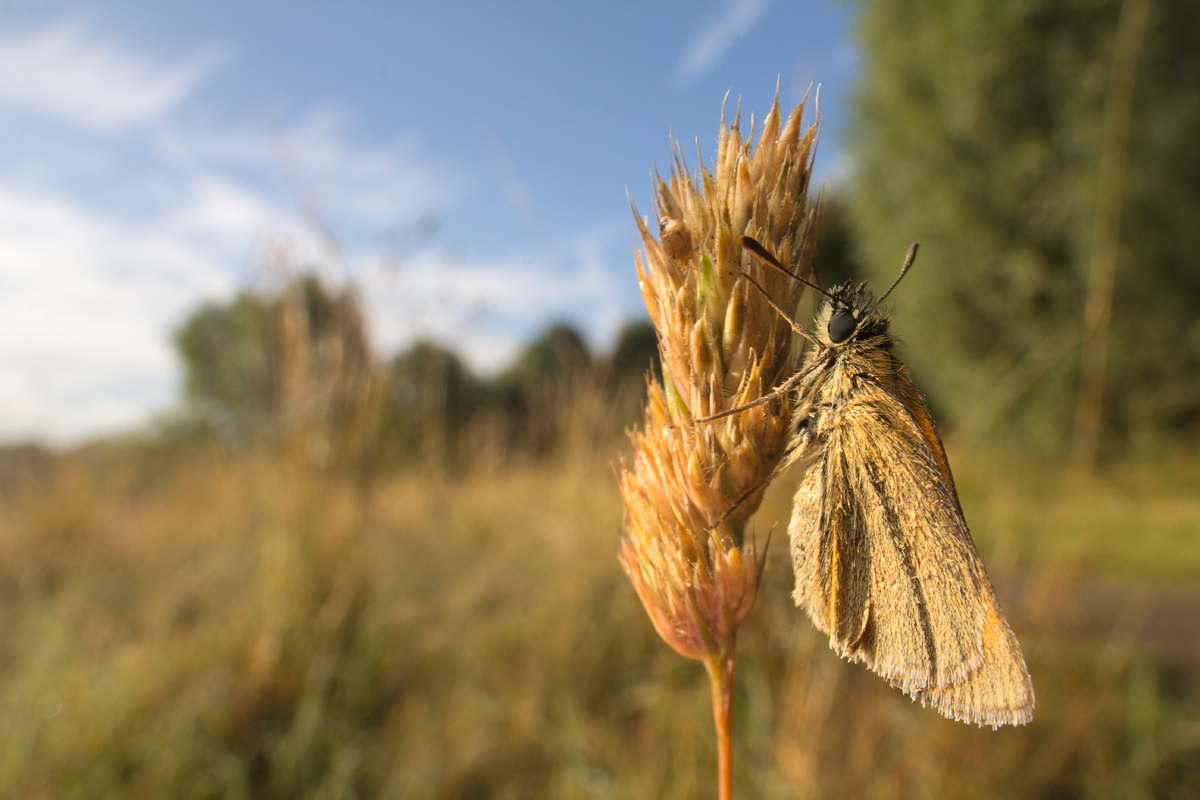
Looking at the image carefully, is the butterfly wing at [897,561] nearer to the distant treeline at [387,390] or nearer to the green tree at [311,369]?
the distant treeline at [387,390]

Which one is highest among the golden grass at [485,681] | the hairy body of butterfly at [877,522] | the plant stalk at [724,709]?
the hairy body of butterfly at [877,522]

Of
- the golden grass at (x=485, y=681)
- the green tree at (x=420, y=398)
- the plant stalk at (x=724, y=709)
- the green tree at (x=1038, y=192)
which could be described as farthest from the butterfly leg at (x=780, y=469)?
the green tree at (x=1038, y=192)

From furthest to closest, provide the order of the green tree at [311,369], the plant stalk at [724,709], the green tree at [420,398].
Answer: the green tree at [420,398] → the green tree at [311,369] → the plant stalk at [724,709]

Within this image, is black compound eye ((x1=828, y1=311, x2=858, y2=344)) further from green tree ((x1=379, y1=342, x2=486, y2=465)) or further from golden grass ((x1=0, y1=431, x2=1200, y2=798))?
green tree ((x1=379, y1=342, x2=486, y2=465))

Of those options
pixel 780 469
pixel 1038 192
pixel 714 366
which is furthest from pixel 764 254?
pixel 1038 192

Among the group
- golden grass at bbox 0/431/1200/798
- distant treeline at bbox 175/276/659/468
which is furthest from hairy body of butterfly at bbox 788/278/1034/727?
golden grass at bbox 0/431/1200/798

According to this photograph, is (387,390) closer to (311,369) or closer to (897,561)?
(311,369)
